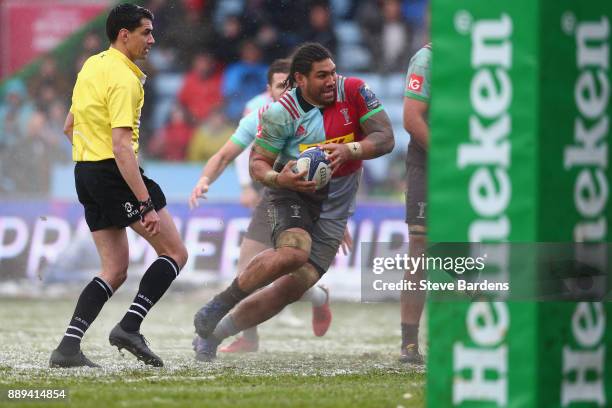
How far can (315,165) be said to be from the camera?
7836 mm

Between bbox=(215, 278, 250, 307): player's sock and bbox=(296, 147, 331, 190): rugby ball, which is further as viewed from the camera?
bbox=(215, 278, 250, 307): player's sock

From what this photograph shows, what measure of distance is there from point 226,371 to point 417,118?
2102 millimetres

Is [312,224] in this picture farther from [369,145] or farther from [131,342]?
[131,342]

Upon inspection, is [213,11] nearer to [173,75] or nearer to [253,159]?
[173,75]

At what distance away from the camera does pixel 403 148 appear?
16.8 meters

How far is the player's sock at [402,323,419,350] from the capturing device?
335 inches

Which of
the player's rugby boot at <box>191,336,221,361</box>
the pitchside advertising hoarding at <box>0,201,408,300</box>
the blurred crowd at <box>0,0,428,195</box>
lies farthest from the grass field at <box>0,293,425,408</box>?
the blurred crowd at <box>0,0,428,195</box>

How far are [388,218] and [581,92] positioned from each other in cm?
919

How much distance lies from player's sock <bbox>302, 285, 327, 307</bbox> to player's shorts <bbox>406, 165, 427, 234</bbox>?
3.95 ft

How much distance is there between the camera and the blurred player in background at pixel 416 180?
27.5 ft

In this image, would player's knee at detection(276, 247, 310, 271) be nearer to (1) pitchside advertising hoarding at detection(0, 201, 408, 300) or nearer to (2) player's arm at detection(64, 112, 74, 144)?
(2) player's arm at detection(64, 112, 74, 144)

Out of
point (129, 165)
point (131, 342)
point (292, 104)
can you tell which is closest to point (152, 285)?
point (131, 342)

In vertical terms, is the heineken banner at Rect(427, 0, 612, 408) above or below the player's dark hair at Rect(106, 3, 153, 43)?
below

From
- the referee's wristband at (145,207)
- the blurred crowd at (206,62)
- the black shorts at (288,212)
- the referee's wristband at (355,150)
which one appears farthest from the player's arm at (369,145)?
the blurred crowd at (206,62)
